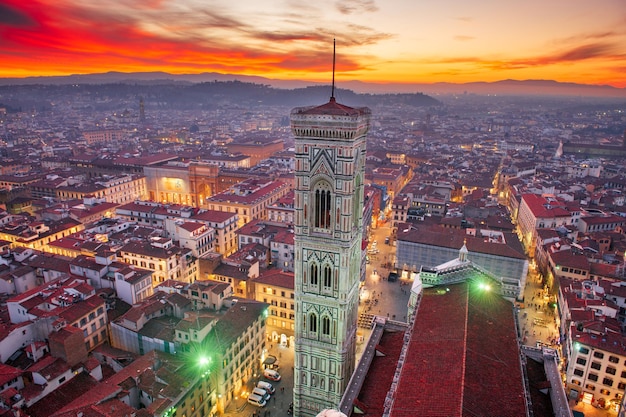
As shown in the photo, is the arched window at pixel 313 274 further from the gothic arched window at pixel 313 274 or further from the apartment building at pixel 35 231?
the apartment building at pixel 35 231

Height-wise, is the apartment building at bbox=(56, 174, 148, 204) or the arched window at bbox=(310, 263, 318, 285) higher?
the arched window at bbox=(310, 263, 318, 285)

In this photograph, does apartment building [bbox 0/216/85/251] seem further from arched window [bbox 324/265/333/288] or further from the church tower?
arched window [bbox 324/265/333/288]

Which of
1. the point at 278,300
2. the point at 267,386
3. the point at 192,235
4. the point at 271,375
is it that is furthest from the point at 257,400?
the point at 192,235

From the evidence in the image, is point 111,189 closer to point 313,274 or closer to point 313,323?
point 313,323

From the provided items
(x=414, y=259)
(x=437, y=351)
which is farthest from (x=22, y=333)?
(x=414, y=259)

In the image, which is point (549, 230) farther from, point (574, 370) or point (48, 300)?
point (48, 300)

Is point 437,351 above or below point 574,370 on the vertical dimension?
above

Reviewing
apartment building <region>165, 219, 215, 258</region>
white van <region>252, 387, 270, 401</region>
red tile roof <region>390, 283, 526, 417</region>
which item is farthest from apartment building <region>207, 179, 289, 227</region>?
red tile roof <region>390, 283, 526, 417</region>

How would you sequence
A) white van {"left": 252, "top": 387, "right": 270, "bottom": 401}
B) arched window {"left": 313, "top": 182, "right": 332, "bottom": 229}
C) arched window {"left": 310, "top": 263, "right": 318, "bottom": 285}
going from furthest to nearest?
white van {"left": 252, "top": 387, "right": 270, "bottom": 401}
arched window {"left": 310, "top": 263, "right": 318, "bottom": 285}
arched window {"left": 313, "top": 182, "right": 332, "bottom": 229}
